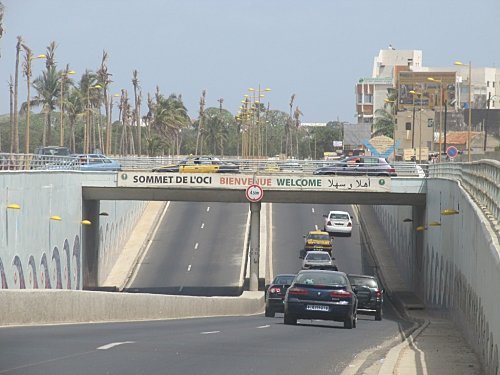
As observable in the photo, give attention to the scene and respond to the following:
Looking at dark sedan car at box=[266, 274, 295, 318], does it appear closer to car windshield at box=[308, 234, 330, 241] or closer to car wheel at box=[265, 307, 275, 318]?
car wheel at box=[265, 307, 275, 318]

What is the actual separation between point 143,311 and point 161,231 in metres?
49.5

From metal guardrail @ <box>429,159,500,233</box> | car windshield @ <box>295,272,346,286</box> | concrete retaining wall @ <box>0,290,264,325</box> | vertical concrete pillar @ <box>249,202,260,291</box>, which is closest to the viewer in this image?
concrete retaining wall @ <box>0,290,264,325</box>

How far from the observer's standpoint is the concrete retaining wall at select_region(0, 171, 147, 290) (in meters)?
39.6

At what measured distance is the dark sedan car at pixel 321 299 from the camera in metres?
28.1

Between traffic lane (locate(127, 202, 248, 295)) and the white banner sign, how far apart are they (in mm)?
5808

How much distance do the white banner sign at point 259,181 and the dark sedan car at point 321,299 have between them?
27.8 metres

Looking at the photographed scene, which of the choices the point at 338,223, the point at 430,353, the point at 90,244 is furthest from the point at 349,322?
the point at 338,223

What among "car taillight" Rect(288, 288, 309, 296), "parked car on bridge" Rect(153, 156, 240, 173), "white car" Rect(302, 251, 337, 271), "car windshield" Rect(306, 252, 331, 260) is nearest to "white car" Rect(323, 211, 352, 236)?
"parked car on bridge" Rect(153, 156, 240, 173)

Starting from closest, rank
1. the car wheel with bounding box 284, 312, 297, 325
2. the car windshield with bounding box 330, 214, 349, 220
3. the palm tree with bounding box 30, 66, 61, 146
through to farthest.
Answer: the car wheel with bounding box 284, 312, 297, 325
the car windshield with bounding box 330, 214, 349, 220
the palm tree with bounding box 30, 66, 61, 146

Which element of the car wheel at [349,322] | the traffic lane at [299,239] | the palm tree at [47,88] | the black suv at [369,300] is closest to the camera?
the car wheel at [349,322]

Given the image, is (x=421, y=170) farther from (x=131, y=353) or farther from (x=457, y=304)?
(x=131, y=353)

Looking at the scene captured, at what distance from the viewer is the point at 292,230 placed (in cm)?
8069

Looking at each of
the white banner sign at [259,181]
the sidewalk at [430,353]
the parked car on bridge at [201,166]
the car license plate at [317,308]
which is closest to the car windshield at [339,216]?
the parked car on bridge at [201,166]

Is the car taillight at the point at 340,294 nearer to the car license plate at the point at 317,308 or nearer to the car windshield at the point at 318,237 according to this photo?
the car license plate at the point at 317,308
